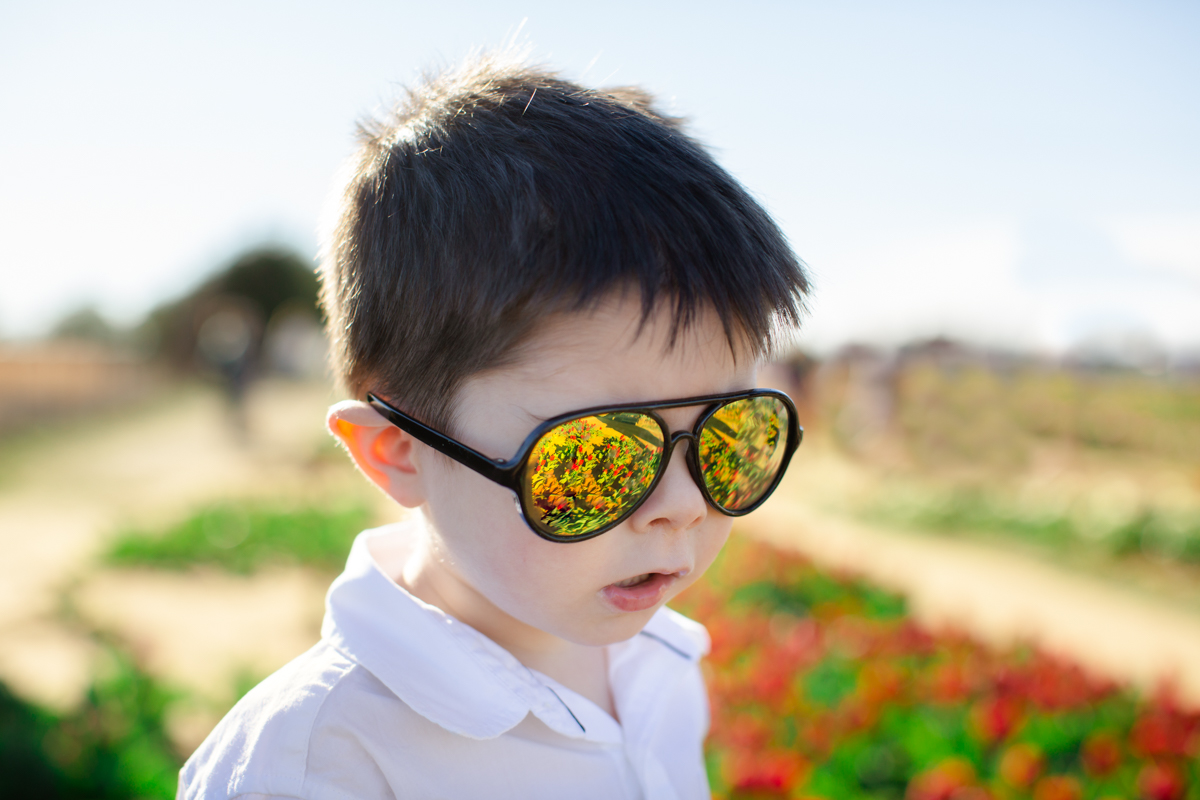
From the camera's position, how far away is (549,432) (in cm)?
100

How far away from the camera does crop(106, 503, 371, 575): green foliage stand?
18.9ft

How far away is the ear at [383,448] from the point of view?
1.17 meters

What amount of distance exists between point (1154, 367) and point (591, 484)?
30.8m

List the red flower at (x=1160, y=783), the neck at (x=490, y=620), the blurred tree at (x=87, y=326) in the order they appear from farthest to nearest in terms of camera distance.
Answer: the blurred tree at (x=87, y=326), the red flower at (x=1160, y=783), the neck at (x=490, y=620)

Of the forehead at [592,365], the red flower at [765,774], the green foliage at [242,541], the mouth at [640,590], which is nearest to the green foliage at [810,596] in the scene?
the red flower at [765,774]

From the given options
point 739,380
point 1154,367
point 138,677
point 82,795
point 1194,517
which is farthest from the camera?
point 1154,367

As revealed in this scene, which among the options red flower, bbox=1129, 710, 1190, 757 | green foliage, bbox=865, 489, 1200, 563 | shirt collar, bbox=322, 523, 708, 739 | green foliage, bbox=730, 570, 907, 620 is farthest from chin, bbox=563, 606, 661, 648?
green foliage, bbox=865, 489, 1200, 563

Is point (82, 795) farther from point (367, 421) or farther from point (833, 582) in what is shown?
point (833, 582)

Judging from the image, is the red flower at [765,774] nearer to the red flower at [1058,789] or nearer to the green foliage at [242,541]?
the red flower at [1058,789]

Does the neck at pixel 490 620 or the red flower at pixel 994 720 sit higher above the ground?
the neck at pixel 490 620

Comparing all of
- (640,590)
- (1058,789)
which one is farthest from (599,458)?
(1058,789)

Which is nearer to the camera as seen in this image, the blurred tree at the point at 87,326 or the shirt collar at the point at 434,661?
the shirt collar at the point at 434,661

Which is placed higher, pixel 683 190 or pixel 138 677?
pixel 683 190

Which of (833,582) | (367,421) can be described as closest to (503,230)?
(367,421)
